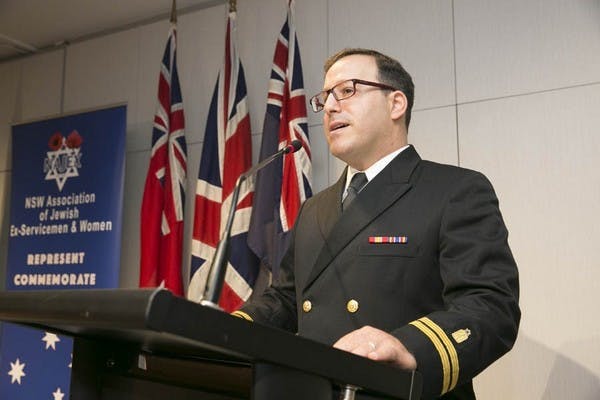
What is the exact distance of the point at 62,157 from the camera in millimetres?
4605

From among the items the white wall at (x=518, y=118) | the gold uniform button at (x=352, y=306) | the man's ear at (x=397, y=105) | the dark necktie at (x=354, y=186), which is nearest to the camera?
the gold uniform button at (x=352, y=306)

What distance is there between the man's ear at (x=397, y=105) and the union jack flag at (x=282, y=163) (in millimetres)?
1487

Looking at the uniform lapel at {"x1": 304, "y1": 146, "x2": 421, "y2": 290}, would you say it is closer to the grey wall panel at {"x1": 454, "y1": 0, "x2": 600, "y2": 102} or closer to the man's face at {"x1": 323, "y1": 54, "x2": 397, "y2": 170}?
the man's face at {"x1": 323, "y1": 54, "x2": 397, "y2": 170}

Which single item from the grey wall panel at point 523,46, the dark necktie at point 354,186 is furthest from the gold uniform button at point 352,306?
the grey wall panel at point 523,46

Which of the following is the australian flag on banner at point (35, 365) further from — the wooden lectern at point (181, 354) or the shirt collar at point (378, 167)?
the wooden lectern at point (181, 354)

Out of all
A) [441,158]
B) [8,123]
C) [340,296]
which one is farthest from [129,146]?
[340,296]

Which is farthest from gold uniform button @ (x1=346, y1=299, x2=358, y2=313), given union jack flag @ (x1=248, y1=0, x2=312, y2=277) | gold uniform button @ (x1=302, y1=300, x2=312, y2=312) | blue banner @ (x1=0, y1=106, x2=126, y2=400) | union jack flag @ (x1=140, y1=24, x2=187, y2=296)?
blue banner @ (x1=0, y1=106, x2=126, y2=400)

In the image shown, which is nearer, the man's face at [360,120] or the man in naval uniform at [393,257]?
the man in naval uniform at [393,257]

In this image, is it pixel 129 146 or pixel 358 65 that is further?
pixel 129 146

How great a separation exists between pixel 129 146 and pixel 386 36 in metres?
1.91

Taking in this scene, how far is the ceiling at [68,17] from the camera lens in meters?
4.61

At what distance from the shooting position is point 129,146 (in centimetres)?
468

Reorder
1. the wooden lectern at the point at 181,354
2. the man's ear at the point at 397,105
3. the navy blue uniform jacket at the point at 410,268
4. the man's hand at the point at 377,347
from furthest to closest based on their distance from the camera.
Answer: the man's ear at the point at 397,105 → the navy blue uniform jacket at the point at 410,268 → the man's hand at the point at 377,347 → the wooden lectern at the point at 181,354

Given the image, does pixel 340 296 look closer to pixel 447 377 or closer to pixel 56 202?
pixel 447 377
